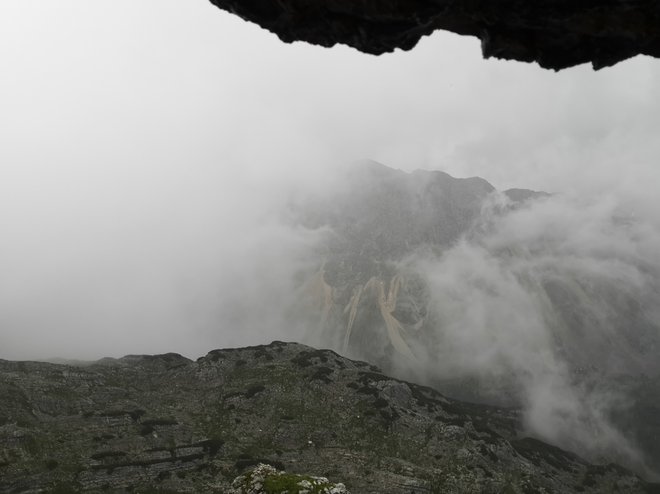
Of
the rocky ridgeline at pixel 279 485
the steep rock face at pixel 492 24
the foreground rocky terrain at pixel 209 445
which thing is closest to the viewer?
the steep rock face at pixel 492 24

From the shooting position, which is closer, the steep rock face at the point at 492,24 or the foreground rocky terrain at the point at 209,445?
the steep rock face at the point at 492,24

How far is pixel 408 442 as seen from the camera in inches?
7219

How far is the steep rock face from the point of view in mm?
19891

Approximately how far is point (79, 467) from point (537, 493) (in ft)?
521

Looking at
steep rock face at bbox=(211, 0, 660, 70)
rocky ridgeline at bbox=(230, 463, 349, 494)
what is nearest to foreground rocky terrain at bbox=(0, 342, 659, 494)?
rocky ridgeline at bbox=(230, 463, 349, 494)

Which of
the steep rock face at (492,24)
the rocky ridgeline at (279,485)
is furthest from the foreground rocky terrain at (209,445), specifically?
the steep rock face at (492,24)

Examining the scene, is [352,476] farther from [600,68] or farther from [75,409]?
[600,68]

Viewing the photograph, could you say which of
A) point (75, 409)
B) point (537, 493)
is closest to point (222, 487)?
point (75, 409)

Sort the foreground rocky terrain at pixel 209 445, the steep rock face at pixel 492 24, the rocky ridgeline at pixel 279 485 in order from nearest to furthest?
1. the steep rock face at pixel 492 24
2. the rocky ridgeline at pixel 279 485
3. the foreground rocky terrain at pixel 209 445

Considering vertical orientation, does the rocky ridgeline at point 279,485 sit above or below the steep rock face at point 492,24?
below

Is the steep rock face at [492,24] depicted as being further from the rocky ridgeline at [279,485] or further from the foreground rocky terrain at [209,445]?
the foreground rocky terrain at [209,445]

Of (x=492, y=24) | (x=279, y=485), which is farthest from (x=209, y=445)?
(x=492, y=24)

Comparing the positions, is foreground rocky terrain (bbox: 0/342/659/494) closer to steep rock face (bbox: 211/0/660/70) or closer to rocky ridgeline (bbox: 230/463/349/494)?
rocky ridgeline (bbox: 230/463/349/494)

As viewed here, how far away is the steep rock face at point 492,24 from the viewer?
783 inches
